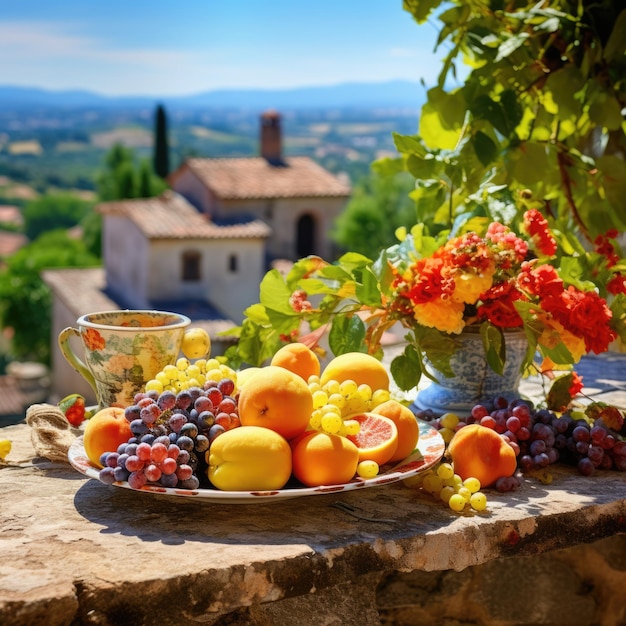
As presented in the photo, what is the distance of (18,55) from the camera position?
12750 cm

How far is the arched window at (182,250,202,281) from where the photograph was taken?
19.4 metres

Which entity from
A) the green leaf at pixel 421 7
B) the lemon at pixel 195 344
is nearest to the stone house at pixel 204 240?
the green leaf at pixel 421 7

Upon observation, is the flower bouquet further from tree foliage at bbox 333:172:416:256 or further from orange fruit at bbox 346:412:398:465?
tree foliage at bbox 333:172:416:256

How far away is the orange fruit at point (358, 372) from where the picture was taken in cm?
152

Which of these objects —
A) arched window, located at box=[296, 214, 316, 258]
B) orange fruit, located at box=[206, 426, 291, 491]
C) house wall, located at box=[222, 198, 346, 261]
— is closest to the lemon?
orange fruit, located at box=[206, 426, 291, 491]

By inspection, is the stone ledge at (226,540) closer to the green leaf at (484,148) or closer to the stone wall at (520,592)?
the stone wall at (520,592)

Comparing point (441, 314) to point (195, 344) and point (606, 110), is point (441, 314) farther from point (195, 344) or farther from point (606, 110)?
point (606, 110)

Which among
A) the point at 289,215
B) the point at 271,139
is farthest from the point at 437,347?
the point at 271,139

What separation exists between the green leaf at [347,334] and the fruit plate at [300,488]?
251mm

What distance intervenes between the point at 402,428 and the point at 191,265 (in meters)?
18.4

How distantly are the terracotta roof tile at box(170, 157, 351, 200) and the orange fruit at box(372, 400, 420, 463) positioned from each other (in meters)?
19.1

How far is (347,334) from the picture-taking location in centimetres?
168

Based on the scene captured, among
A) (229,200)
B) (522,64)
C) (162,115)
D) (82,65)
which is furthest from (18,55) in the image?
(522,64)

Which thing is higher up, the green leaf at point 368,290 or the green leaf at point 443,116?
the green leaf at point 443,116
